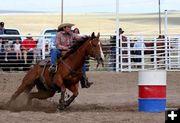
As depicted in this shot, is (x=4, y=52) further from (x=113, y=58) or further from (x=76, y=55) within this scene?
(x=76, y=55)

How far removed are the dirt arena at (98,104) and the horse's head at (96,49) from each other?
1.05 meters

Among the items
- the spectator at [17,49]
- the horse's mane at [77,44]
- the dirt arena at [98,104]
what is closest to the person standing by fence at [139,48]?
the dirt arena at [98,104]

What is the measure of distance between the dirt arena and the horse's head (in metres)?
1.05

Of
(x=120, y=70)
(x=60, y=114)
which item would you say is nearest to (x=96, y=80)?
(x=120, y=70)

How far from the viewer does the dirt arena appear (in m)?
10.6

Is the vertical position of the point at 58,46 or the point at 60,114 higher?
the point at 58,46

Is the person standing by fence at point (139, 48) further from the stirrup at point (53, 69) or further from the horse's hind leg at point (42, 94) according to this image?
the stirrup at point (53, 69)

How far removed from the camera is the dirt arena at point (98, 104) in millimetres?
10641

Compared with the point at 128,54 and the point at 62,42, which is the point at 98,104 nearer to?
the point at 62,42

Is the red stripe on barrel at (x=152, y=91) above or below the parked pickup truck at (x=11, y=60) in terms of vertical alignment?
below

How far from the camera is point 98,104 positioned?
14.4 meters

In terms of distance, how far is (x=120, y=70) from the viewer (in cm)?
2261

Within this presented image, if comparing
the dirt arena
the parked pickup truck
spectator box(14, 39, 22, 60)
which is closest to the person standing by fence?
the dirt arena

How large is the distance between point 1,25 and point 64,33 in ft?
34.6
